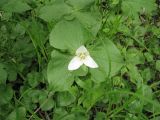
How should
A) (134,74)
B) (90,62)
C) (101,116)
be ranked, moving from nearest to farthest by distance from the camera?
(90,62)
(101,116)
(134,74)

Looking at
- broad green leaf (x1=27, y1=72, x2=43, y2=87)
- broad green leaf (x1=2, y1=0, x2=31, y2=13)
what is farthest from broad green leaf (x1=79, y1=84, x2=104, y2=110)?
broad green leaf (x1=2, y1=0, x2=31, y2=13)

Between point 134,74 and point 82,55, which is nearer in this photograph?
point 82,55

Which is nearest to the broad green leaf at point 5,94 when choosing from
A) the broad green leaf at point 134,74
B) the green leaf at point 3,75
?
the green leaf at point 3,75

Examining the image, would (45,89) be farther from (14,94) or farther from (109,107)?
(109,107)

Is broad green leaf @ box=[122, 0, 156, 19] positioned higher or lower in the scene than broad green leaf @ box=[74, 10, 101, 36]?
higher

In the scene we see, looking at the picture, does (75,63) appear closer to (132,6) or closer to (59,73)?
(59,73)

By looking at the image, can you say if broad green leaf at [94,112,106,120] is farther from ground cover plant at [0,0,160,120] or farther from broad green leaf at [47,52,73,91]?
broad green leaf at [47,52,73,91]

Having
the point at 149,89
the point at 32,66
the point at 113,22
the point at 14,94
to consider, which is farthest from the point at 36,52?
the point at 149,89

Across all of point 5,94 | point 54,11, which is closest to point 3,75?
point 5,94
